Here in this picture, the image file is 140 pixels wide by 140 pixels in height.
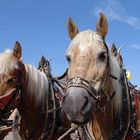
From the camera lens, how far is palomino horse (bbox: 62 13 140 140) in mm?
3496

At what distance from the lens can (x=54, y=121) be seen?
221 inches

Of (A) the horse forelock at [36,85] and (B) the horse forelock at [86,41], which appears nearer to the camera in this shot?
Answer: (B) the horse forelock at [86,41]

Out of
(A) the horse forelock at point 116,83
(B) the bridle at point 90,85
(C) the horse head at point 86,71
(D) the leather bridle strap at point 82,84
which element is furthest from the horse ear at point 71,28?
(D) the leather bridle strap at point 82,84

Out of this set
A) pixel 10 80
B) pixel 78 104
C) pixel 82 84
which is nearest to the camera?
pixel 78 104

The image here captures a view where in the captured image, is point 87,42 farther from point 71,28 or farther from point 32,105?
point 32,105

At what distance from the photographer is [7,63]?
5379 millimetres

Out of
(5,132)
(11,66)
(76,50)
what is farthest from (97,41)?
(5,132)

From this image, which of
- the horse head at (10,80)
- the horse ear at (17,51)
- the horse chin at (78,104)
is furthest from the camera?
the horse ear at (17,51)

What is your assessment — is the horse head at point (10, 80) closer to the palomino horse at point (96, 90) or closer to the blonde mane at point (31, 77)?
the blonde mane at point (31, 77)

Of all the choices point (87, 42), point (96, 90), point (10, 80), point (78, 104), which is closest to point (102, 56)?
point (87, 42)

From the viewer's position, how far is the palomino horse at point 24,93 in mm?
5309

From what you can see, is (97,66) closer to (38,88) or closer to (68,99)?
(68,99)

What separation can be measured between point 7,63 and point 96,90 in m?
2.07

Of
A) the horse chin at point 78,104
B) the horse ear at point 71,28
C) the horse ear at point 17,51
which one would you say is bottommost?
the horse chin at point 78,104
